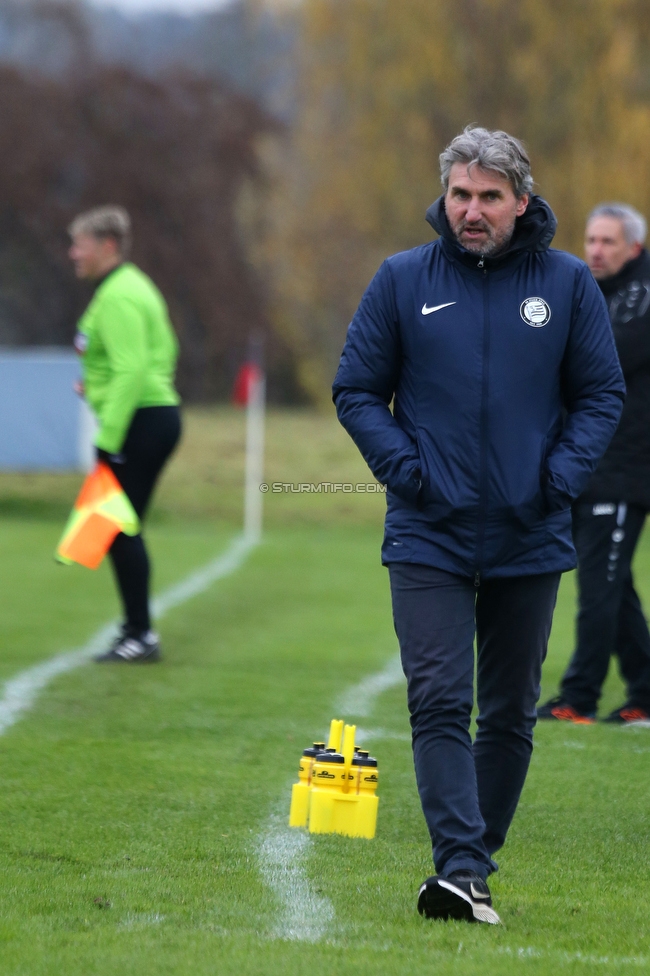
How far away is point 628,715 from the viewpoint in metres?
6.75

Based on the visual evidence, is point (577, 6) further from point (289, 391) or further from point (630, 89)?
point (289, 391)

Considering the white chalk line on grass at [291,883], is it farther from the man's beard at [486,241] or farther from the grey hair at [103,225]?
the grey hair at [103,225]

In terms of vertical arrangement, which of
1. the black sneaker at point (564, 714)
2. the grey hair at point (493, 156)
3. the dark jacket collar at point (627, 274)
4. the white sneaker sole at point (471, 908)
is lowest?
the black sneaker at point (564, 714)

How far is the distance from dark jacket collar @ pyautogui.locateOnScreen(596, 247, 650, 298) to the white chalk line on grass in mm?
2876

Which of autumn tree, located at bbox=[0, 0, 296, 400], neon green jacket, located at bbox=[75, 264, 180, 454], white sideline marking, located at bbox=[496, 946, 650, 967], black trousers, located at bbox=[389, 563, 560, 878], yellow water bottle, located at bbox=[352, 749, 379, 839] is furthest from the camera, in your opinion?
autumn tree, located at bbox=[0, 0, 296, 400]

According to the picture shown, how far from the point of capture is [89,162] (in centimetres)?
4316

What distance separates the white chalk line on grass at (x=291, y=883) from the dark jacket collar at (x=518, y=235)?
5.76 feet

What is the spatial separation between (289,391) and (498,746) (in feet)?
139

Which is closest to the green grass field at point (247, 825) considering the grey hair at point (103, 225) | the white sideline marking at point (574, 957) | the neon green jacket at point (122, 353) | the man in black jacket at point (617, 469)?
the white sideline marking at point (574, 957)

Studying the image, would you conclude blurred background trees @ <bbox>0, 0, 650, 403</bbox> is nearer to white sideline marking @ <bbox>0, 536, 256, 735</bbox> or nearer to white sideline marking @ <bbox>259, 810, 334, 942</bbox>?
white sideline marking @ <bbox>0, 536, 256, 735</bbox>

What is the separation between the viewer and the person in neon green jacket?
26.0ft

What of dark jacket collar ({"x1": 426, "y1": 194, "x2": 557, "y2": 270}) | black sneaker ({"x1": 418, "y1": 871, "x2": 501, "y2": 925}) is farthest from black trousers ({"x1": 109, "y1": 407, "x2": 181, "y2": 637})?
black sneaker ({"x1": 418, "y1": 871, "x2": 501, "y2": 925})

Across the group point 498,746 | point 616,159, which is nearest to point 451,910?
point 498,746

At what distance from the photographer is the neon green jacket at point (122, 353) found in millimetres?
7902
